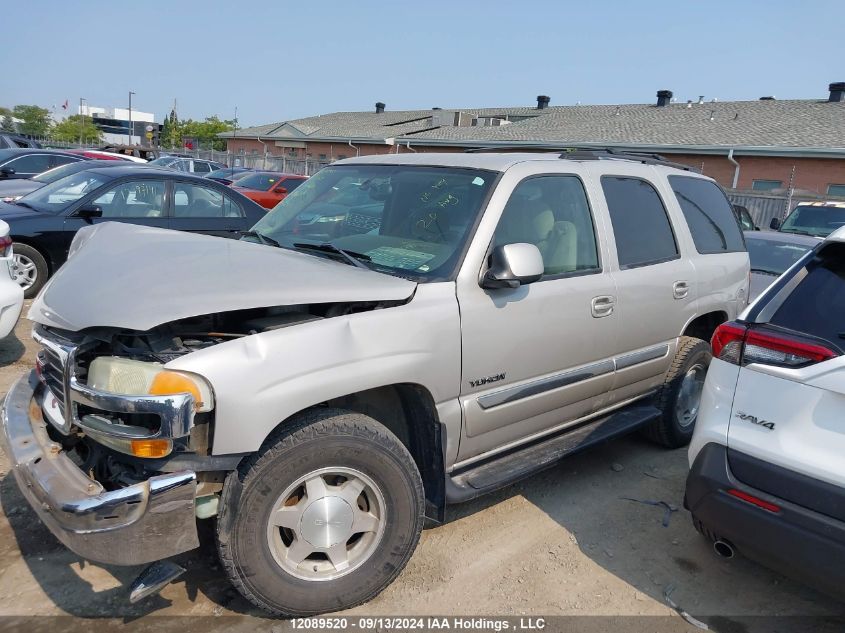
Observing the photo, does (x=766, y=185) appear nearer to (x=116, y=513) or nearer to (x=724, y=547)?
(x=724, y=547)

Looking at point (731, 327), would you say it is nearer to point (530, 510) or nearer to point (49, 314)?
point (530, 510)

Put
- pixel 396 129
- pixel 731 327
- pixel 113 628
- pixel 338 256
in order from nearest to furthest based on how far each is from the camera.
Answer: pixel 113 628 → pixel 731 327 → pixel 338 256 → pixel 396 129

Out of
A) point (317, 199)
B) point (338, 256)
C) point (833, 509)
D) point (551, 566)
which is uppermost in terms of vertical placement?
point (317, 199)

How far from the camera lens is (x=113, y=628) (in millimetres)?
2668

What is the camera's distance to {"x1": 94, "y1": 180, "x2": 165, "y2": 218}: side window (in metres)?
7.68

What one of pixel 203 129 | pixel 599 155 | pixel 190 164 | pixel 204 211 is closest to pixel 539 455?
pixel 599 155

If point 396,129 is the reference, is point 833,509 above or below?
below

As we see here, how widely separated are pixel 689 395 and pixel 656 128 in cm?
2489

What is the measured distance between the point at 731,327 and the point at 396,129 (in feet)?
117

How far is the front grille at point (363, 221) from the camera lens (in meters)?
3.66

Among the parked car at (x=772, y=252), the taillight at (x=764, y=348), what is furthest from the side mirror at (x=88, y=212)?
the parked car at (x=772, y=252)

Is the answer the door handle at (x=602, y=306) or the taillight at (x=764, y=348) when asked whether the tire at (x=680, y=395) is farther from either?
the taillight at (x=764, y=348)

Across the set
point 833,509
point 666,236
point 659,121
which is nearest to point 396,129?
point 659,121

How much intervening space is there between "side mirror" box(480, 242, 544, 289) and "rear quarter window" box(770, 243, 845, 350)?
1047 millimetres
